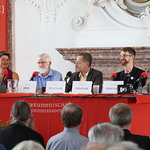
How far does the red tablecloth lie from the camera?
2977mm

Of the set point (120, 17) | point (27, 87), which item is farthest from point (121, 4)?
point (27, 87)

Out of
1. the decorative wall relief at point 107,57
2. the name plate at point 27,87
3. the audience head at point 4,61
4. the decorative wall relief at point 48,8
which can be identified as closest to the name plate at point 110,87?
the name plate at point 27,87

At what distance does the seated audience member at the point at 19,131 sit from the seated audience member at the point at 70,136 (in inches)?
7.0

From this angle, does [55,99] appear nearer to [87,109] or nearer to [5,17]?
[87,109]

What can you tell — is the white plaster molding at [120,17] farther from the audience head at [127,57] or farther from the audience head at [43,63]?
the audience head at [43,63]

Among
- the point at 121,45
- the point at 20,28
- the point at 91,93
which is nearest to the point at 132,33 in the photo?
the point at 121,45

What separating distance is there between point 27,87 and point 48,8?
118 inches

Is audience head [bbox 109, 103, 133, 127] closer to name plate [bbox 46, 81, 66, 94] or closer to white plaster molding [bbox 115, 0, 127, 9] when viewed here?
name plate [bbox 46, 81, 66, 94]

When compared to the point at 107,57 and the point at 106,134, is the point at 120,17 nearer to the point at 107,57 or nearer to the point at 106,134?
the point at 107,57

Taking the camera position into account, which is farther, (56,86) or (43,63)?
(43,63)

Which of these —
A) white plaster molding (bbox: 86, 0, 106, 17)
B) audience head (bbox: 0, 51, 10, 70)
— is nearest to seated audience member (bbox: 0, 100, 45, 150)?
audience head (bbox: 0, 51, 10, 70)

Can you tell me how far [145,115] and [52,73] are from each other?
5.11 ft

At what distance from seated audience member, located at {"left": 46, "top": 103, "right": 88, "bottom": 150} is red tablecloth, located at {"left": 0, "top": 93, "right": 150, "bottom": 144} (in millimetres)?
904

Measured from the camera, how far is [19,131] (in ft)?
6.89
